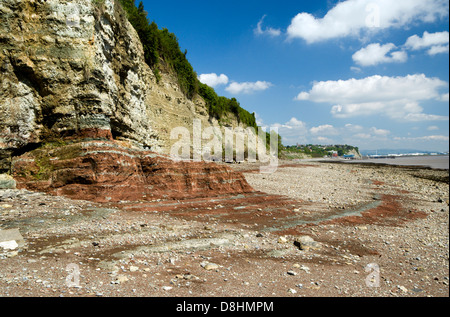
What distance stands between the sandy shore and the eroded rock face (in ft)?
2.62

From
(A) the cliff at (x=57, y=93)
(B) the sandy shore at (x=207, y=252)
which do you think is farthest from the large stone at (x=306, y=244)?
(A) the cliff at (x=57, y=93)

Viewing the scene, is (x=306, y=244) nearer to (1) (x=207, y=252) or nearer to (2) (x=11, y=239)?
(1) (x=207, y=252)

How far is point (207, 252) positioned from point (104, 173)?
6.44 metres

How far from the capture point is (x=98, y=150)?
417 inches

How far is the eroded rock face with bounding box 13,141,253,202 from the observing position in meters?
9.94

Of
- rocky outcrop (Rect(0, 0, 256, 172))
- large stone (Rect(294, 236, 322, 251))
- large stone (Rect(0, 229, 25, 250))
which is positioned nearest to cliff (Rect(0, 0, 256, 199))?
rocky outcrop (Rect(0, 0, 256, 172))

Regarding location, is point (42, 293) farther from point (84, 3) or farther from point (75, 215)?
point (84, 3)

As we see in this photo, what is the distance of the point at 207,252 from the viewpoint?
6387 mm

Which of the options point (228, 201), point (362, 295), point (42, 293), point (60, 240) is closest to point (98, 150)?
point (60, 240)

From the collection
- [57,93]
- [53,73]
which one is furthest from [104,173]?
[53,73]

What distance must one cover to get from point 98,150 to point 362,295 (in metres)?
10.5

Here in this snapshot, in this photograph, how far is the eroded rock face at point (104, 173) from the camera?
9.94m

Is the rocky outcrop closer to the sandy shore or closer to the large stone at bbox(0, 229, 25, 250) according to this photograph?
the sandy shore

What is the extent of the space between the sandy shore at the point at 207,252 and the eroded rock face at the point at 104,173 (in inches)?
31.4
